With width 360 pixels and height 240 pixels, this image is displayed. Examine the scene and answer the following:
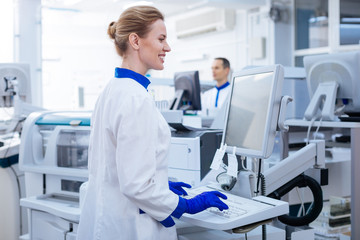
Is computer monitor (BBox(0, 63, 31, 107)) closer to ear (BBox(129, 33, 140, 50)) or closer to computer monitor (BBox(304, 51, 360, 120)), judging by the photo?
computer monitor (BBox(304, 51, 360, 120))

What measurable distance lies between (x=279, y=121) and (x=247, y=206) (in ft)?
1.01

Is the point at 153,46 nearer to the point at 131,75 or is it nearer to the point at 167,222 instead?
the point at 131,75

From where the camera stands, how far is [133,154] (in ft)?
4.25

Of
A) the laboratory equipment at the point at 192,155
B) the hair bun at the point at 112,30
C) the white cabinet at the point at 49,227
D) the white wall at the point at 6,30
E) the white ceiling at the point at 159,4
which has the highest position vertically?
the white ceiling at the point at 159,4

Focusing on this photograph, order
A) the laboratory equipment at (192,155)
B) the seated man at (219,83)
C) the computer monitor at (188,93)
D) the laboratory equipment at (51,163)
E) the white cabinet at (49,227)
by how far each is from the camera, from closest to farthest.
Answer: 1. the laboratory equipment at (192,155)
2. the white cabinet at (49,227)
3. the laboratory equipment at (51,163)
4. the computer monitor at (188,93)
5. the seated man at (219,83)

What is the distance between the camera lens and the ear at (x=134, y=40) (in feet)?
4.64

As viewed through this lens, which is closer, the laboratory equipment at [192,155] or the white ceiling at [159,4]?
the laboratory equipment at [192,155]

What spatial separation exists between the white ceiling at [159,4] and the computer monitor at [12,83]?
2914mm

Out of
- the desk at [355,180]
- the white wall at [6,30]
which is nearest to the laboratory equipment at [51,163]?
the desk at [355,180]

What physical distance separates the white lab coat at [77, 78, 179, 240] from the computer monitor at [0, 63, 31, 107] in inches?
97.2

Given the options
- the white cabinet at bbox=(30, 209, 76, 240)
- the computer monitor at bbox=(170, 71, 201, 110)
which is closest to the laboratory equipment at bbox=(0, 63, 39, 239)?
the white cabinet at bbox=(30, 209, 76, 240)

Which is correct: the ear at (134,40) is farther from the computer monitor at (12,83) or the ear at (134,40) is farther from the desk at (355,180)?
the computer monitor at (12,83)

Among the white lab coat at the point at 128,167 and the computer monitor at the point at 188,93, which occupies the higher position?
the computer monitor at the point at 188,93

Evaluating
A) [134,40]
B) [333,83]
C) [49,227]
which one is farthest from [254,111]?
[333,83]
